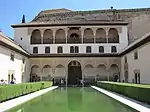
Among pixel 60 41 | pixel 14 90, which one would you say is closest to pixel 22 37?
pixel 60 41

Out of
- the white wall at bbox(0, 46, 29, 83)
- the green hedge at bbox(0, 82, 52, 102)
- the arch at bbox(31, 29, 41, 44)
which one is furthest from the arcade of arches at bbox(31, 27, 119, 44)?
the green hedge at bbox(0, 82, 52, 102)

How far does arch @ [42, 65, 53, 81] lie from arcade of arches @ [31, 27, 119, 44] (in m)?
3.89

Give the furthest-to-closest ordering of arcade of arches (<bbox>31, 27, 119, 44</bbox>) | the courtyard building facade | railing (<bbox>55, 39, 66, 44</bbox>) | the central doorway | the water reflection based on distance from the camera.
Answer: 1. the central doorway
2. railing (<bbox>55, 39, 66, 44</bbox>)
3. arcade of arches (<bbox>31, 27, 119, 44</bbox>)
4. the courtyard building facade
5. the water reflection

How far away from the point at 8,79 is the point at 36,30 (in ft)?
44.4

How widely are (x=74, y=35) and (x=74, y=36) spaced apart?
0.62ft

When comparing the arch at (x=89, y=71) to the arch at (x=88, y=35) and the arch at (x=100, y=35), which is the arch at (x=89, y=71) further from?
the arch at (x=100, y=35)

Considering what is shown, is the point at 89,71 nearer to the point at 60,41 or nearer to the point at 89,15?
the point at 60,41

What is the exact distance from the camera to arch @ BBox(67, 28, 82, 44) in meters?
35.2

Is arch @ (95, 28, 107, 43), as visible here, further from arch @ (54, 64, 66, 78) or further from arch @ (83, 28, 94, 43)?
arch @ (54, 64, 66, 78)

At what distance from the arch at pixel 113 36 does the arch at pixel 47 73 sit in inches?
393

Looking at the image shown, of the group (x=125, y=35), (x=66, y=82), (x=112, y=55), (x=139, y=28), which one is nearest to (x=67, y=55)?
(x=66, y=82)

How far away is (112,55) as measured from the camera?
3316cm

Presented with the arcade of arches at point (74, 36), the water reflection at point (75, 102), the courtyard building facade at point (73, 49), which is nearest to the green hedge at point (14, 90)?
the water reflection at point (75, 102)

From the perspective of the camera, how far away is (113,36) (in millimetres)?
35625
